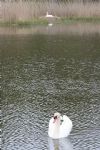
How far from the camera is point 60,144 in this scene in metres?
10.5

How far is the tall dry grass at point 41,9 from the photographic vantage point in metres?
30.0

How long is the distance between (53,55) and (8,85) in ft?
19.8

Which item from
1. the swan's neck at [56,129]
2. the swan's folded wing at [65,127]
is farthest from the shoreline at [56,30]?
the swan's neck at [56,129]

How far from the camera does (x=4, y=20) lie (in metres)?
30.1

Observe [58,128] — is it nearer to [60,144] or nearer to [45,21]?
[60,144]

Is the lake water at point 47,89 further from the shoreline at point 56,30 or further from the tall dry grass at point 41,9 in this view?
the tall dry grass at point 41,9

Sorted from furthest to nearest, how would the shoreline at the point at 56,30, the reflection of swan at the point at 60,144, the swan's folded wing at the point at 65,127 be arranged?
the shoreline at the point at 56,30, the swan's folded wing at the point at 65,127, the reflection of swan at the point at 60,144

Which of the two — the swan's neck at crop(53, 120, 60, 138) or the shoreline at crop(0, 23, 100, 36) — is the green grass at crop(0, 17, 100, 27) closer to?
the shoreline at crop(0, 23, 100, 36)

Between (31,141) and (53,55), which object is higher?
(53,55)

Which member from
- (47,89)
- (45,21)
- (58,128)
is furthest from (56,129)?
(45,21)

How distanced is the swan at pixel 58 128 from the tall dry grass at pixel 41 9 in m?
19.7

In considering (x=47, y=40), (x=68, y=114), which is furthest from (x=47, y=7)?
(x=68, y=114)

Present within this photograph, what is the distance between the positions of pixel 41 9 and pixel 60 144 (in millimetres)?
22976

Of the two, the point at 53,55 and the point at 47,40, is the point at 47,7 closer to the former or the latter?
the point at 47,40
